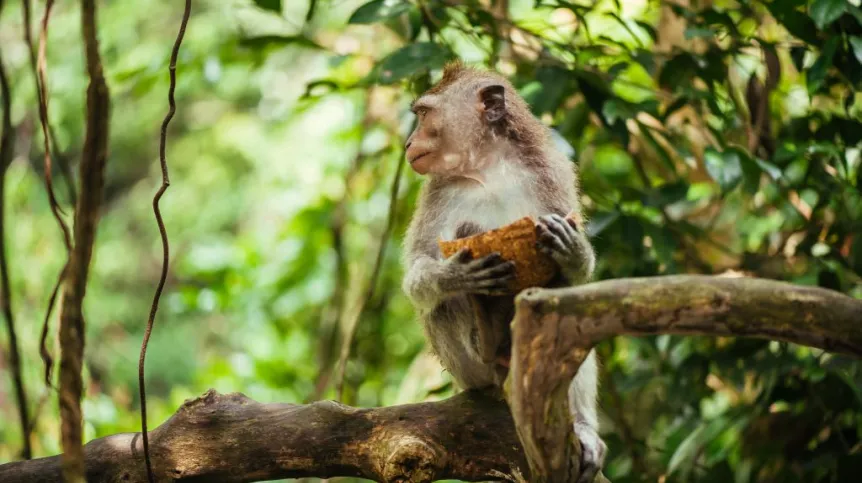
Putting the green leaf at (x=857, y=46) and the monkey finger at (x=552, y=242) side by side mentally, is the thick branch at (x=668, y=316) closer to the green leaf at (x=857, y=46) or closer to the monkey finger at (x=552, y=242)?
the monkey finger at (x=552, y=242)

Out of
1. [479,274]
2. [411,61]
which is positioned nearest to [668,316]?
[479,274]

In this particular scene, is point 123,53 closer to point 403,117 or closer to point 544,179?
point 403,117

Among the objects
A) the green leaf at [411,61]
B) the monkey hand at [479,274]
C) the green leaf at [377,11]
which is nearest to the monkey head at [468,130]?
the green leaf at [411,61]

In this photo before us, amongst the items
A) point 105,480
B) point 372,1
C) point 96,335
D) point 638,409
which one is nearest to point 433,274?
point 105,480

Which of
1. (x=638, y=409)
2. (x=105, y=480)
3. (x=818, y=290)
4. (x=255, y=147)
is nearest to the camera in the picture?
(x=818, y=290)

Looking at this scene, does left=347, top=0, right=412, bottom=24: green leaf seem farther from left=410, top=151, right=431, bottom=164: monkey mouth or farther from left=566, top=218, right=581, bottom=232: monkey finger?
left=566, top=218, right=581, bottom=232: monkey finger

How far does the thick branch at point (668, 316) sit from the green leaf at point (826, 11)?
5.95 ft

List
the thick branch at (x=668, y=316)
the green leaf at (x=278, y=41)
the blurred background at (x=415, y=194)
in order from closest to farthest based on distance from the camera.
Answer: the thick branch at (x=668, y=316) → the blurred background at (x=415, y=194) → the green leaf at (x=278, y=41)

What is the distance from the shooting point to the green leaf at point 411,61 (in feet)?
14.2

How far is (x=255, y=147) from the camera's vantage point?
36.9ft

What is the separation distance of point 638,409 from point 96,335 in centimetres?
771

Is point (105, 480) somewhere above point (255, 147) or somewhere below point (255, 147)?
above

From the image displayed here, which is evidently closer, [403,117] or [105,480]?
[105,480]

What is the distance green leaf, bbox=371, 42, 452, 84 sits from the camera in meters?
4.32
